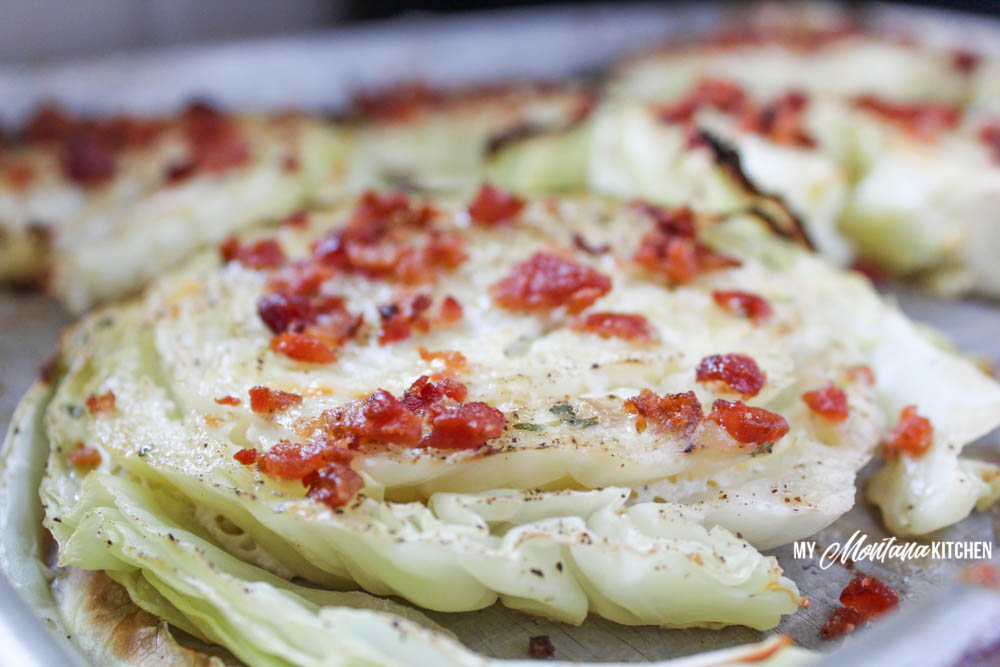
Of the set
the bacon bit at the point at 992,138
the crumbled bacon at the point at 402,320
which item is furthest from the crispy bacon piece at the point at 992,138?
the crumbled bacon at the point at 402,320

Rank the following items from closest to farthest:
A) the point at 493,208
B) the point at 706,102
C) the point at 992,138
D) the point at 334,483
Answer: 1. the point at 334,483
2. the point at 493,208
3. the point at 992,138
4. the point at 706,102

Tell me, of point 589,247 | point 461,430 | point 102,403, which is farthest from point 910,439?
point 102,403

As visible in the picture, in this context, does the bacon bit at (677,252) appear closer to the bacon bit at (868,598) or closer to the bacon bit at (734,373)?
the bacon bit at (734,373)

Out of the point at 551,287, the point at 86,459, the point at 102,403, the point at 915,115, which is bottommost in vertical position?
the point at 86,459

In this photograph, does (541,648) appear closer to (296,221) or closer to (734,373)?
(734,373)

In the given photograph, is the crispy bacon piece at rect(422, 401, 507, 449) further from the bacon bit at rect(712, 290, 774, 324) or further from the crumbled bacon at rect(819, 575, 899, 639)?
the bacon bit at rect(712, 290, 774, 324)

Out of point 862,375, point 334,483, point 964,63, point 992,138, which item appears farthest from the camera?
point 964,63
